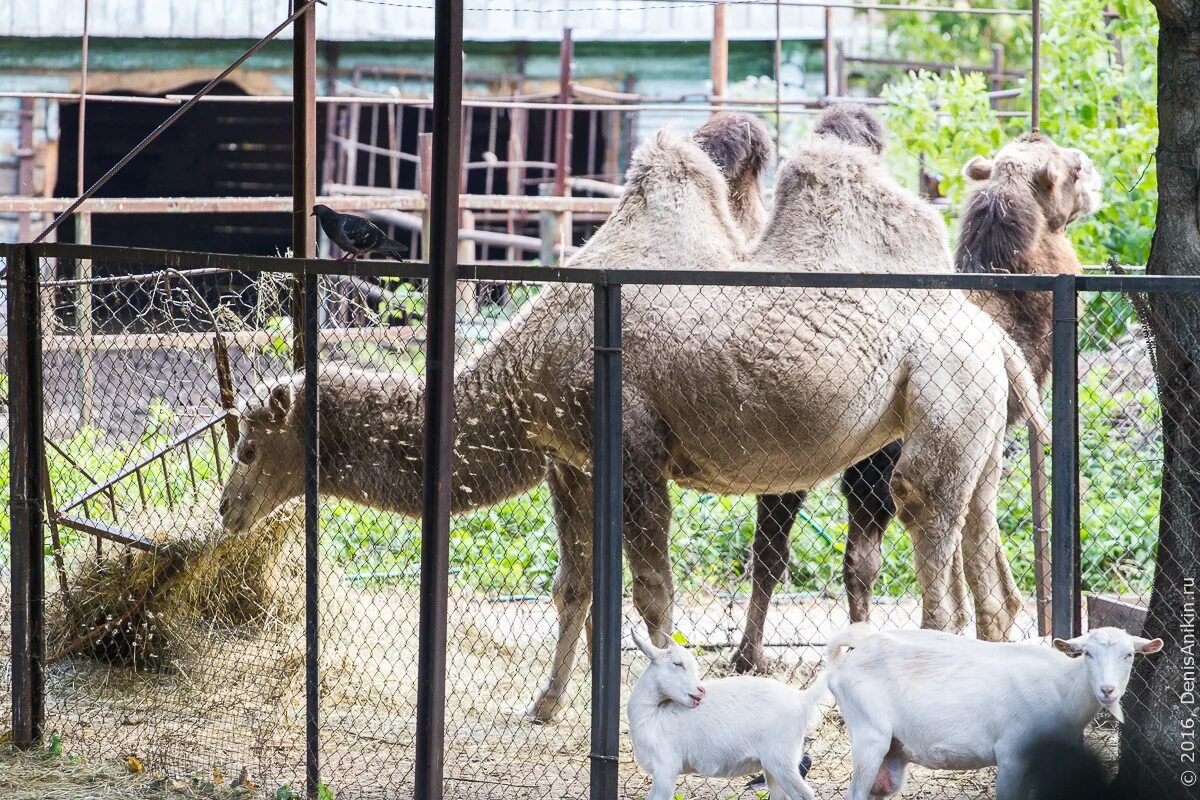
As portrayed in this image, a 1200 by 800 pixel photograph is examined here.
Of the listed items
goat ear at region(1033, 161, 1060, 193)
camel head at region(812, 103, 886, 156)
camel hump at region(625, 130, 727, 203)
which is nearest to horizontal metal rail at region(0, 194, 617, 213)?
camel head at region(812, 103, 886, 156)

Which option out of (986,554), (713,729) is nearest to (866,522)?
(986,554)

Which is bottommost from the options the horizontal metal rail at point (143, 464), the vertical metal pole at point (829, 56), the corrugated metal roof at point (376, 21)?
the horizontal metal rail at point (143, 464)

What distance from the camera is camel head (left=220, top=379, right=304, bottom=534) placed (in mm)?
5293

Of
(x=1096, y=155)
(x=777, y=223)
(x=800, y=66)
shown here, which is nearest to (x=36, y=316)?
(x=777, y=223)

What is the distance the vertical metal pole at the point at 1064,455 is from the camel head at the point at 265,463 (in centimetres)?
274

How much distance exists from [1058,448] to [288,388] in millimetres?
2782

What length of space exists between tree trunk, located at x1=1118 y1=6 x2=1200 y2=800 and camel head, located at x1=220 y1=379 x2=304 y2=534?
303cm

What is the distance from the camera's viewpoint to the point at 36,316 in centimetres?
495

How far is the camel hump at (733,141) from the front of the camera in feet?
20.3

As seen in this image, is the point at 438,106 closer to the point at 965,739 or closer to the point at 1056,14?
the point at 965,739

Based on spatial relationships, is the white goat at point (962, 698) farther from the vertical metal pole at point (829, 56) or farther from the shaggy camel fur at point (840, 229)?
the vertical metal pole at point (829, 56)

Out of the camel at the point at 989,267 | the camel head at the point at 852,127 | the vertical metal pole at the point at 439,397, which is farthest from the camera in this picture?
the camel at the point at 989,267

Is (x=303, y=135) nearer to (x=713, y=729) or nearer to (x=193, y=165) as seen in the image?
(x=713, y=729)

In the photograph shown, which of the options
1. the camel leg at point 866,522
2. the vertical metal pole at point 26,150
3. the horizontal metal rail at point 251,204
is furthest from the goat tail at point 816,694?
the vertical metal pole at point 26,150
